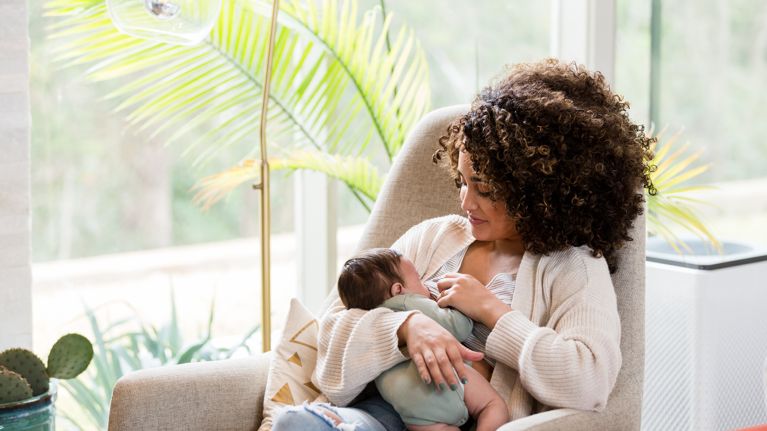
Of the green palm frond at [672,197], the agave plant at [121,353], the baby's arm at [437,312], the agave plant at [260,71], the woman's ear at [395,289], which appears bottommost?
the agave plant at [121,353]

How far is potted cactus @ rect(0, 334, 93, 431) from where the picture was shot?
65.6 inches

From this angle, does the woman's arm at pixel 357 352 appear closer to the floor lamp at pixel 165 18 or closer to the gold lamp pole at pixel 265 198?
the gold lamp pole at pixel 265 198

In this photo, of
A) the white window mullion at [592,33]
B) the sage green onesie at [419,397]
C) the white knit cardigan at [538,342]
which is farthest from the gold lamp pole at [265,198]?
the white window mullion at [592,33]

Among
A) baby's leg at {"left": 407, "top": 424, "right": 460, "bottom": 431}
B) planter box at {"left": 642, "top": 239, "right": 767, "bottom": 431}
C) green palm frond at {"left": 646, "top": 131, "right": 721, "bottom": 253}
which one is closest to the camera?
baby's leg at {"left": 407, "top": 424, "right": 460, "bottom": 431}

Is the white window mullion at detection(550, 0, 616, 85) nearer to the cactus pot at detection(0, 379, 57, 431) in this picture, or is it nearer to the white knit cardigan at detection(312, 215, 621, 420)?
the white knit cardigan at detection(312, 215, 621, 420)

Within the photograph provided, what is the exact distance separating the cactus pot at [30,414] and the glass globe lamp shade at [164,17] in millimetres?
701

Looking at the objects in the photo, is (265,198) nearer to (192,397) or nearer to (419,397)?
(192,397)

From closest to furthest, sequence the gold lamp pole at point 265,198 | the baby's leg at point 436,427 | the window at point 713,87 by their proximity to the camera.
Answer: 1. the baby's leg at point 436,427
2. the gold lamp pole at point 265,198
3. the window at point 713,87

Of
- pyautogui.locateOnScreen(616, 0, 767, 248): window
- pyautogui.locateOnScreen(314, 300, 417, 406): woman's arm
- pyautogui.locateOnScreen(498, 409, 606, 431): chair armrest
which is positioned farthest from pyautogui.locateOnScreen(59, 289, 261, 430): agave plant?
pyautogui.locateOnScreen(616, 0, 767, 248): window

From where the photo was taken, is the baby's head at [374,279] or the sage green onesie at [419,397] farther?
the baby's head at [374,279]

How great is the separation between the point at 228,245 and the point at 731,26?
206cm

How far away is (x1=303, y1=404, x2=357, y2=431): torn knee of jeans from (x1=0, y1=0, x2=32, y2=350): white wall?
1.00 meters

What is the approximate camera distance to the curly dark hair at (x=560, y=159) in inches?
67.8

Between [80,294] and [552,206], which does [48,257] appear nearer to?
[80,294]
